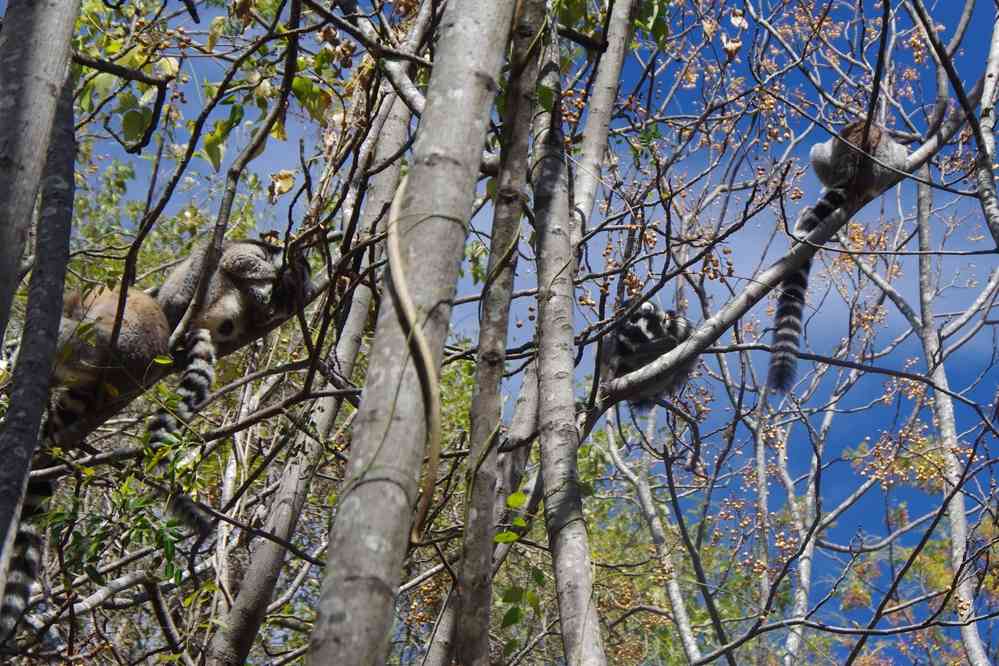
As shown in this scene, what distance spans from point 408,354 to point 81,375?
4.69m

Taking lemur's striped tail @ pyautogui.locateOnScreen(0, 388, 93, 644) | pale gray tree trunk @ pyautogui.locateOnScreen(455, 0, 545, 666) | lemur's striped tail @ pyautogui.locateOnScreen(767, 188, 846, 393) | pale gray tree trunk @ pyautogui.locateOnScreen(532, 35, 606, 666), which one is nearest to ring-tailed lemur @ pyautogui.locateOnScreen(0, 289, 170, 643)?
lemur's striped tail @ pyautogui.locateOnScreen(0, 388, 93, 644)

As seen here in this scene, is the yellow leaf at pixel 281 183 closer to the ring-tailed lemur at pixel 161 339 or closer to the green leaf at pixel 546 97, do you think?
the ring-tailed lemur at pixel 161 339

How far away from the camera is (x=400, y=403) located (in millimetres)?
1576

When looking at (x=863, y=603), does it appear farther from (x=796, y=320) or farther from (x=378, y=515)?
(x=378, y=515)

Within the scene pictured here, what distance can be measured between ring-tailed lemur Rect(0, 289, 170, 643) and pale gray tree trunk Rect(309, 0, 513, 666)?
2684 millimetres

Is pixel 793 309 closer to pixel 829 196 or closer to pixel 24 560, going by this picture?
pixel 829 196

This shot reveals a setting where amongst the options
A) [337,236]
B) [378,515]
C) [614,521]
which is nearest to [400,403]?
[378,515]

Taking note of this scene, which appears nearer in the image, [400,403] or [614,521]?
[400,403]

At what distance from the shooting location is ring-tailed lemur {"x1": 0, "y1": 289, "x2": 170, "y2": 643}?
174 inches

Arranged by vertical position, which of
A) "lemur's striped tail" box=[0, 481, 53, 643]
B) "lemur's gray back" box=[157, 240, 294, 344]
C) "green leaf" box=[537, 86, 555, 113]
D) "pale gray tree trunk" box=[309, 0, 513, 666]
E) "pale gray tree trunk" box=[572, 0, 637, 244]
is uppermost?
"lemur's gray back" box=[157, 240, 294, 344]

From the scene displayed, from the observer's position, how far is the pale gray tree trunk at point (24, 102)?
2.28 metres

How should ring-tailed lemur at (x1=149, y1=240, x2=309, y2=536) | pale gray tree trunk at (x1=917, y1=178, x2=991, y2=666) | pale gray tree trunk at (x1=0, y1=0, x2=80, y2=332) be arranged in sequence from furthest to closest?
1. pale gray tree trunk at (x1=917, y1=178, x2=991, y2=666)
2. ring-tailed lemur at (x1=149, y1=240, x2=309, y2=536)
3. pale gray tree trunk at (x1=0, y1=0, x2=80, y2=332)

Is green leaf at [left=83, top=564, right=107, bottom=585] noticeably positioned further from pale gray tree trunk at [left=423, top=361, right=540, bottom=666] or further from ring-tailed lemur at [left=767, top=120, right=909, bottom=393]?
ring-tailed lemur at [left=767, top=120, right=909, bottom=393]

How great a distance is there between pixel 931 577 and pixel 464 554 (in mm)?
17808
